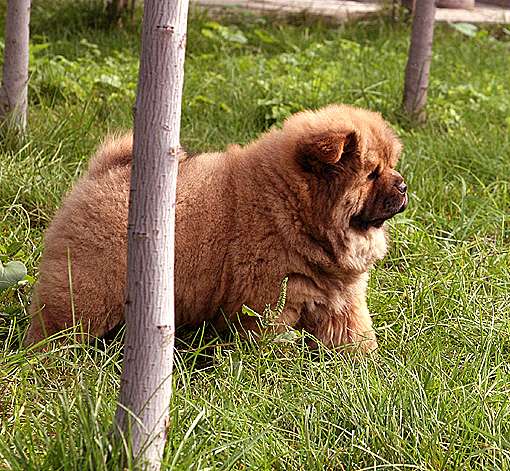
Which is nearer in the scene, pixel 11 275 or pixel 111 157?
pixel 11 275

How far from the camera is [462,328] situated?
3.70 m

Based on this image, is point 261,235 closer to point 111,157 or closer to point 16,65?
point 111,157

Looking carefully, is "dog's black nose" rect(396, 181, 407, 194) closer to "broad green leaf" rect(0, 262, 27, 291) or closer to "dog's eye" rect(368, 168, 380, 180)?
"dog's eye" rect(368, 168, 380, 180)

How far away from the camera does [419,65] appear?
246 inches

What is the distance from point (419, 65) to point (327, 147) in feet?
9.84

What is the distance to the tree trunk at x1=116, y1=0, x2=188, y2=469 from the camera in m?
2.35

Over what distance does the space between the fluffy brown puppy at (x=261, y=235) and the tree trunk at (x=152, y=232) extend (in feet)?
3.57

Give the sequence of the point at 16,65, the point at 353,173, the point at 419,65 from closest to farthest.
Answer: the point at 353,173, the point at 16,65, the point at 419,65

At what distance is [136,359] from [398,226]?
2545 mm

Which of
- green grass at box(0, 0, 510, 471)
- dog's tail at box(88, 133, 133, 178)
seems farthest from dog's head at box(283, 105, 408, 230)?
dog's tail at box(88, 133, 133, 178)

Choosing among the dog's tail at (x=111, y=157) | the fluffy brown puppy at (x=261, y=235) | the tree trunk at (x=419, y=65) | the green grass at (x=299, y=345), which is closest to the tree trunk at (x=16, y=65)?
the green grass at (x=299, y=345)

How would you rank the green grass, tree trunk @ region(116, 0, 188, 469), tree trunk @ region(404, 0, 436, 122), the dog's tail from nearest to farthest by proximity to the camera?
tree trunk @ region(116, 0, 188, 469) → the green grass → the dog's tail → tree trunk @ region(404, 0, 436, 122)

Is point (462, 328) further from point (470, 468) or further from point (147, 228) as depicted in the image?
point (147, 228)

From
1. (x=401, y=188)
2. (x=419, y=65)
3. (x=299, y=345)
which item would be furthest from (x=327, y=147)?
(x=419, y=65)
